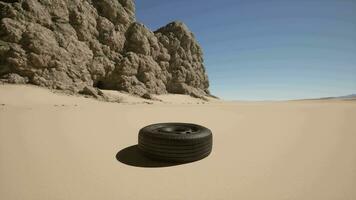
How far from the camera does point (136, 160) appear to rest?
3.88 m

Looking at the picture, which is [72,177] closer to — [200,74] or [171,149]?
[171,149]

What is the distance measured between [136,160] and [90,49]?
2427cm

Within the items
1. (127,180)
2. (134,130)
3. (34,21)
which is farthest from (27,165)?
(34,21)

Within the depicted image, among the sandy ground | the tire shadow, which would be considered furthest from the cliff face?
the tire shadow

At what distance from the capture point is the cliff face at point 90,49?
1595 cm

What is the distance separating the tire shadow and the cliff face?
15.1 m

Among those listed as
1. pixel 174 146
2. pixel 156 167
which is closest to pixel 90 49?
pixel 174 146

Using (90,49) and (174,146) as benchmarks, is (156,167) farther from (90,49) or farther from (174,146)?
(90,49)

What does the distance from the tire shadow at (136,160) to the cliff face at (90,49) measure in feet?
49.7

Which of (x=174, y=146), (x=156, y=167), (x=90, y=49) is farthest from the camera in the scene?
(x=90, y=49)

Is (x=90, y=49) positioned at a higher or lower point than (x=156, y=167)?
higher

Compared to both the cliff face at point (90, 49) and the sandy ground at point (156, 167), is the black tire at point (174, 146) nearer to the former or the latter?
the sandy ground at point (156, 167)

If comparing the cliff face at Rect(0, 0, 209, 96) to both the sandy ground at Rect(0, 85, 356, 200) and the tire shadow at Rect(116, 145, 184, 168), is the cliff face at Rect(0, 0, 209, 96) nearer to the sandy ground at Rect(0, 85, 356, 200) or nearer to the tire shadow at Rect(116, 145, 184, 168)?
the sandy ground at Rect(0, 85, 356, 200)

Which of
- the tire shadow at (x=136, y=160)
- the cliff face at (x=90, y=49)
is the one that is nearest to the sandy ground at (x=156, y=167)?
the tire shadow at (x=136, y=160)
